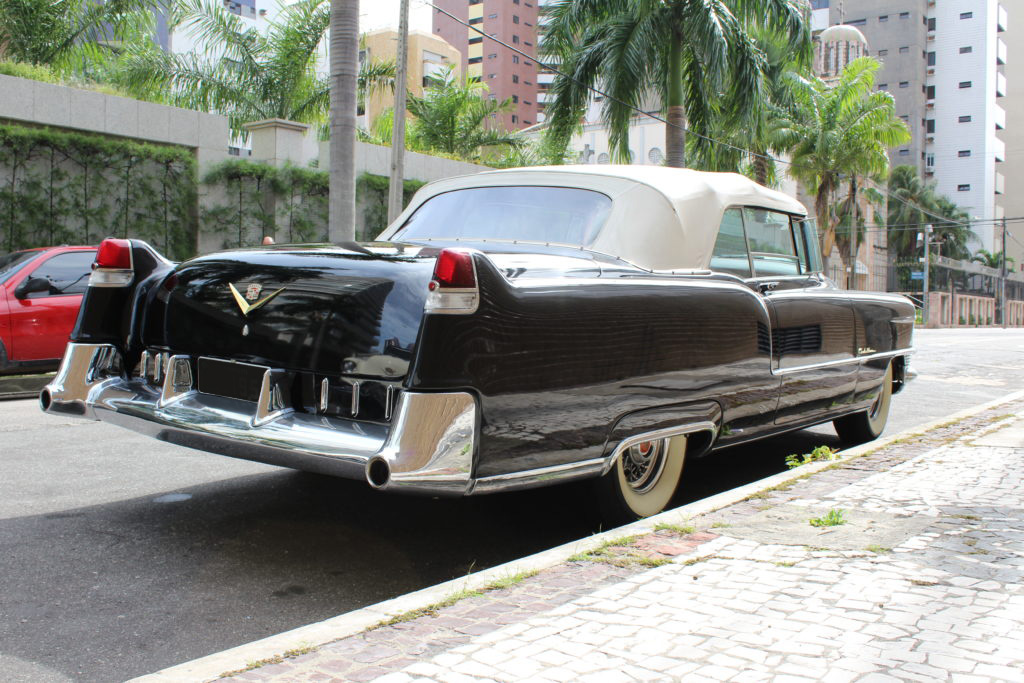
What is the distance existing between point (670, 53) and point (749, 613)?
18006 mm

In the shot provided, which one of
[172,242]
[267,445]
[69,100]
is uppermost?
[69,100]

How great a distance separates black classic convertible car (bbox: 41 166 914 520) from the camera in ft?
10.7

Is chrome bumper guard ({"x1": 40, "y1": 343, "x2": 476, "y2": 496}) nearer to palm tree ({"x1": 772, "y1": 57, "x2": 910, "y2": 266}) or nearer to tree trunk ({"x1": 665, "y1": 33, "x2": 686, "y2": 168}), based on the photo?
tree trunk ({"x1": 665, "y1": 33, "x2": 686, "y2": 168})

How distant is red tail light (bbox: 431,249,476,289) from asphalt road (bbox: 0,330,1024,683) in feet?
3.90

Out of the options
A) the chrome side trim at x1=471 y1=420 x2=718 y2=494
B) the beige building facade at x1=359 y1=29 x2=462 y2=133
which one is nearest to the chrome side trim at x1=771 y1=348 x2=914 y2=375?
the chrome side trim at x1=471 y1=420 x2=718 y2=494

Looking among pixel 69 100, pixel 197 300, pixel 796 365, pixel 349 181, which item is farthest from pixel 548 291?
pixel 69 100

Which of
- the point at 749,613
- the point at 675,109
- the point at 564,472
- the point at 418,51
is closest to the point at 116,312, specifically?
the point at 564,472

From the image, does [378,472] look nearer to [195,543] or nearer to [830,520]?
[195,543]

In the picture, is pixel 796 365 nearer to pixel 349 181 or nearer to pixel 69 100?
pixel 349 181

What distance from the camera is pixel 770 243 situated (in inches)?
216

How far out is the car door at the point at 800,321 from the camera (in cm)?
510

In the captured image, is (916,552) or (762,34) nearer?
(916,552)

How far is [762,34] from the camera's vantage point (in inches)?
789

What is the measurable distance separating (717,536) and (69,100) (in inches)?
552
